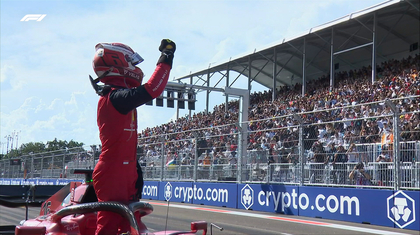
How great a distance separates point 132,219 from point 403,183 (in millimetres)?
8199

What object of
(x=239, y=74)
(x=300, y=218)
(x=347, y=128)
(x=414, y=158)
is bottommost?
(x=300, y=218)

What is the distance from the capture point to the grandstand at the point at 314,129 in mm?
10164

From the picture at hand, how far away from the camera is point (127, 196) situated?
12.6ft

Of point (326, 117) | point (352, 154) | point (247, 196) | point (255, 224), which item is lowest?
point (255, 224)

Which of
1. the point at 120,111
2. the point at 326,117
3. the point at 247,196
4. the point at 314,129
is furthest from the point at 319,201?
the point at 120,111

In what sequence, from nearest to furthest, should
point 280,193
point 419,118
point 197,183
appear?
1. point 419,118
2. point 280,193
3. point 197,183

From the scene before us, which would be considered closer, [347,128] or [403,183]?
[403,183]

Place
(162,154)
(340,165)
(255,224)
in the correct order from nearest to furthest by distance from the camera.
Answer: (255,224) < (340,165) < (162,154)

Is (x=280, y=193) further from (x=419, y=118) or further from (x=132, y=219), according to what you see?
(x=132, y=219)

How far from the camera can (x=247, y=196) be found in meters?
13.5

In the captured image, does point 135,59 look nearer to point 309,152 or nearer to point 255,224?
point 255,224

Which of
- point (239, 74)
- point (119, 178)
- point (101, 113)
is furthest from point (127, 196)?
point (239, 74)

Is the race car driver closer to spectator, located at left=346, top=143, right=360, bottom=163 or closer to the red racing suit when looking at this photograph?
the red racing suit

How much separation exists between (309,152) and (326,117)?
1787 mm
